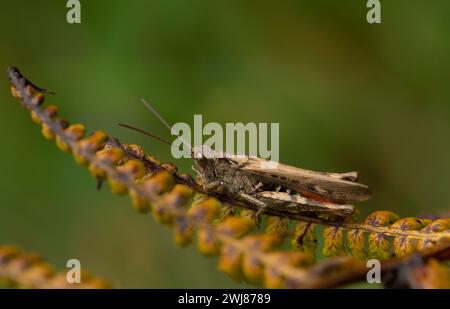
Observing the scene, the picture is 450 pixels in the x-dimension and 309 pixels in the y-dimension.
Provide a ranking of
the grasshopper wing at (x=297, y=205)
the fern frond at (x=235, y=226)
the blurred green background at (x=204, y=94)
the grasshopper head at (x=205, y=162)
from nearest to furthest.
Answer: the fern frond at (x=235, y=226), the grasshopper wing at (x=297, y=205), the grasshopper head at (x=205, y=162), the blurred green background at (x=204, y=94)

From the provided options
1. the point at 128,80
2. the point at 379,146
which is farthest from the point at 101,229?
the point at 379,146

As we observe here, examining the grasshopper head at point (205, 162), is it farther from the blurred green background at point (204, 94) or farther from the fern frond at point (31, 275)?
the fern frond at point (31, 275)

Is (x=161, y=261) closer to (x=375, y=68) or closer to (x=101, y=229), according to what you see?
(x=101, y=229)

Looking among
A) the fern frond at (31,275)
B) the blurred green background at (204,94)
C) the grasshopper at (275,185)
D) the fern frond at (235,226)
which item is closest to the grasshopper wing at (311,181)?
the grasshopper at (275,185)

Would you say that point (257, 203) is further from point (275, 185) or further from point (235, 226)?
point (235, 226)

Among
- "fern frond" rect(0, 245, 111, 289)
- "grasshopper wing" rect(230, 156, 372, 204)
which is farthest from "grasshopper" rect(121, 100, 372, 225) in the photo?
"fern frond" rect(0, 245, 111, 289)
